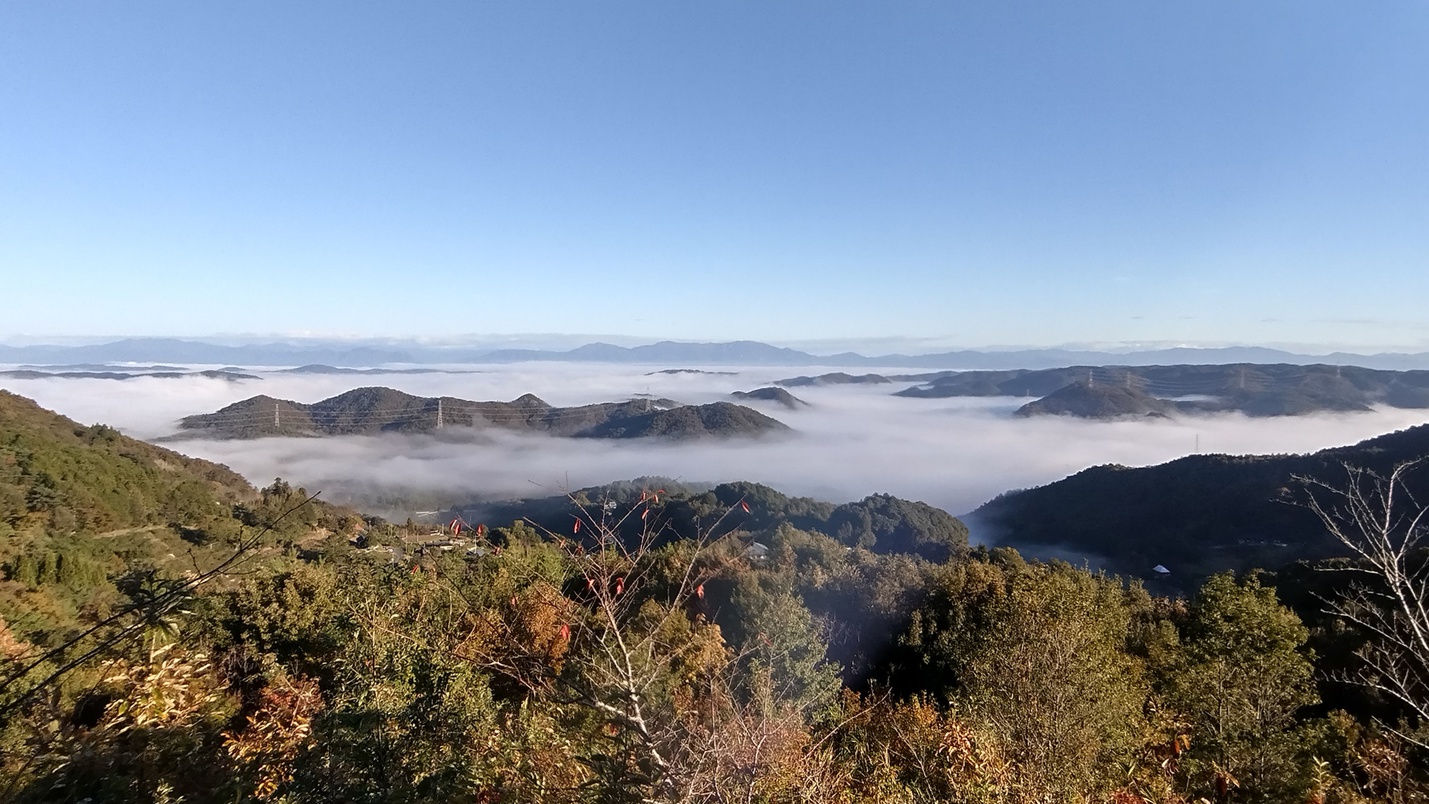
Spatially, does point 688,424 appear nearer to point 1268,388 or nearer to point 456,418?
point 456,418

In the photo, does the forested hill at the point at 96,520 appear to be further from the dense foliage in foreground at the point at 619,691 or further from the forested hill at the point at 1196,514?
the forested hill at the point at 1196,514

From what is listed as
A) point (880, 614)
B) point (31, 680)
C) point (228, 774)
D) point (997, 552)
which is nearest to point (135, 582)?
point (31, 680)

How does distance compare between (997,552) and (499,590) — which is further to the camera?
(997,552)

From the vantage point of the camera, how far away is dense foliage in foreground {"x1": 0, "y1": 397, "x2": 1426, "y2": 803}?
5336 mm

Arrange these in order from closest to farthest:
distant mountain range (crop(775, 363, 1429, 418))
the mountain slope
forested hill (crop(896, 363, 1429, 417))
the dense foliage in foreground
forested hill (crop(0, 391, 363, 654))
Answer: the dense foliage in foreground → forested hill (crop(0, 391, 363, 654)) → the mountain slope → forested hill (crop(896, 363, 1429, 417)) → distant mountain range (crop(775, 363, 1429, 418))

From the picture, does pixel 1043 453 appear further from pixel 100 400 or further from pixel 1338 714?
pixel 100 400

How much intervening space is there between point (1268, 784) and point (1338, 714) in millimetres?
4396

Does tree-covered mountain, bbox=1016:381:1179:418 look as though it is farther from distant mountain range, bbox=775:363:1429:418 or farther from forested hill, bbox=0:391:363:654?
forested hill, bbox=0:391:363:654

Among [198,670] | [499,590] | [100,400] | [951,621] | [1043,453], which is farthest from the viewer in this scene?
[1043,453]

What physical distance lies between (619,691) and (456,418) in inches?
5586

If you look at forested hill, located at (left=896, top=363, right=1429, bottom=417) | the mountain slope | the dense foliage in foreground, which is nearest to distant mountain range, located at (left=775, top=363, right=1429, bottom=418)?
forested hill, located at (left=896, top=363, right=1429, bottom=417)

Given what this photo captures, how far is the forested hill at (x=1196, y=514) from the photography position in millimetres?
51812

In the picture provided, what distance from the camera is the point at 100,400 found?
9656cm

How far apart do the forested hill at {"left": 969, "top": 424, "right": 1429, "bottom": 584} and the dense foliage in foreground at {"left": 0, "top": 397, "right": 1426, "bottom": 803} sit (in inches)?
1544
